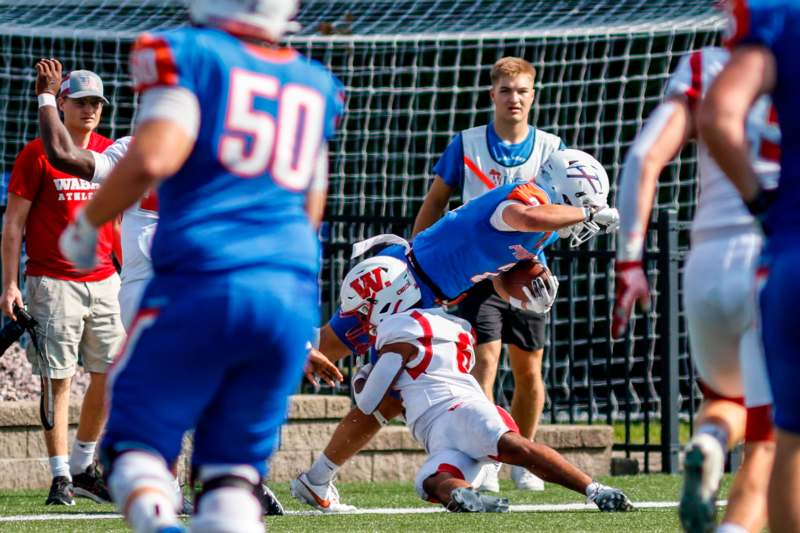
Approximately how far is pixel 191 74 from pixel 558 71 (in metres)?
12.6

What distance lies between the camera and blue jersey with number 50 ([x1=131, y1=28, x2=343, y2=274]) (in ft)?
12.1

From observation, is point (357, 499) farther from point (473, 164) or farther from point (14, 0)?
point (14, 0)

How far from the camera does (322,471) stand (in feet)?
24.1

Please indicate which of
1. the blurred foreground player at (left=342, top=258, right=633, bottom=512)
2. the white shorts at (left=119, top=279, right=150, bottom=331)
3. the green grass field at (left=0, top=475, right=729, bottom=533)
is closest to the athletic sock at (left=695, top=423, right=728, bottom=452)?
the green grass field at (left=0, top=475, right=729, bottom=533)

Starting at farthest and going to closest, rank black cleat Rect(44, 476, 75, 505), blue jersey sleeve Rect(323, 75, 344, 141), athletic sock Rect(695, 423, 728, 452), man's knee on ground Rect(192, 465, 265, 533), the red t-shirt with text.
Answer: the red t-shirt with text < black cleat Rect(44, 476, 75, 505) < athletic sock Rect(695, 423, 728, 452) < blue jersey sleeve Rect(323, 75, 344, 141) < man's knee on ground Rect(192, 465, 265, 533)

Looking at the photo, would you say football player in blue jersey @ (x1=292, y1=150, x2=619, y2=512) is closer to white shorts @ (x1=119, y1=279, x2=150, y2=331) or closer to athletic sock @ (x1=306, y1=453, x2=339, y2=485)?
athletic sock @ (x1=306, y1=453, x2=339, y2=485)

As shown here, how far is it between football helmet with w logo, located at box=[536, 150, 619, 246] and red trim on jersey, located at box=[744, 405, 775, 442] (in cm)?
337

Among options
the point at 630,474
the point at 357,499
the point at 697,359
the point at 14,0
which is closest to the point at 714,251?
the point at 697,359

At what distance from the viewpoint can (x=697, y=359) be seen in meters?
4.23

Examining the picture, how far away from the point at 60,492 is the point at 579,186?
112 inches

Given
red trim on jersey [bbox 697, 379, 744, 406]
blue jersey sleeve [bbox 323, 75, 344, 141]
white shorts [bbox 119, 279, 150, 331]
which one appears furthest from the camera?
white shorts [bbox 119, 279, 150, 331]

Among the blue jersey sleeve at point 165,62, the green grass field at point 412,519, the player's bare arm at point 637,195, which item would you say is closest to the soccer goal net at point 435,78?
the green grass field at point 412,519

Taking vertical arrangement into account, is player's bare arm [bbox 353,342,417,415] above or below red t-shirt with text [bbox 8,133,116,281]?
below

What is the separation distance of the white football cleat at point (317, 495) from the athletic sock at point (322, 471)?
0.8 inches
